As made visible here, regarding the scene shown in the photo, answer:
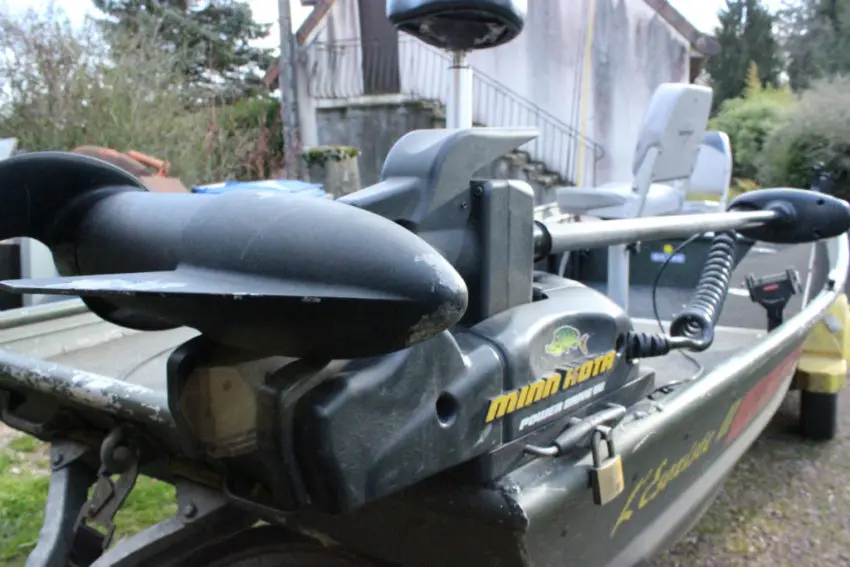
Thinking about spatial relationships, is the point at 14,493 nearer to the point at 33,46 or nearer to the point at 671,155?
the point at 671,155

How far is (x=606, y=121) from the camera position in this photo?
13906 millimetres

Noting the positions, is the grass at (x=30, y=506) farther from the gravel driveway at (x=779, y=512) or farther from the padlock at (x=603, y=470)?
the padlock at (x=603, y=470)

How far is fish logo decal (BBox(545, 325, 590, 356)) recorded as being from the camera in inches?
56.7

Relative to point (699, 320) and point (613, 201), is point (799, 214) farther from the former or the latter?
point (613, 201)

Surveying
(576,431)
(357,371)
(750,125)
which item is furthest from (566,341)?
(750,125)

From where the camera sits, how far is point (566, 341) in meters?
1.48

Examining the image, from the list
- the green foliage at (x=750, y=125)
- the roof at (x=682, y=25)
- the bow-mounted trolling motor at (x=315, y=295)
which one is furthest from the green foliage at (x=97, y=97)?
the green foliage at (x=750, y=125)

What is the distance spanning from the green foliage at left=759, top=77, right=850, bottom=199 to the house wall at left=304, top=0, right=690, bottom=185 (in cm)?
229

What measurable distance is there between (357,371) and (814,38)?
3137cm

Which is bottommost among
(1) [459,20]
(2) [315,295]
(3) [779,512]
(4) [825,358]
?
(3) [779,512]

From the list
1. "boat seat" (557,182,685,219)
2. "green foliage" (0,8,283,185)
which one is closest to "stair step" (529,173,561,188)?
"green foliage" (0,8,283,185)

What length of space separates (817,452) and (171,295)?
3542 millimetres

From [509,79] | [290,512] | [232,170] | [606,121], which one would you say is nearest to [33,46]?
[232,170]

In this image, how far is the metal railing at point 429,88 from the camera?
1391 cm
